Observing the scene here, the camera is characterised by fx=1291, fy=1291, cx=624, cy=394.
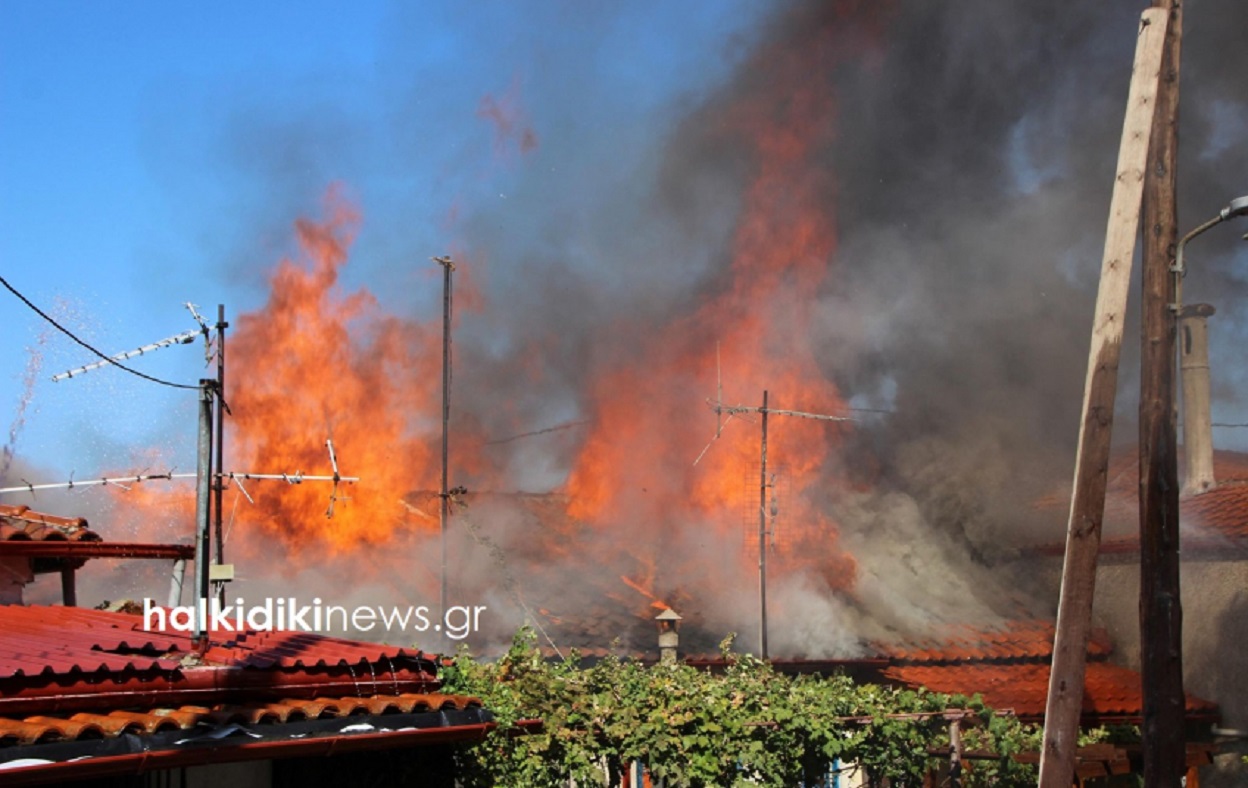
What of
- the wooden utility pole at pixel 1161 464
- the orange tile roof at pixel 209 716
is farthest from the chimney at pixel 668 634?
the orange tile roof at pixel 209 716

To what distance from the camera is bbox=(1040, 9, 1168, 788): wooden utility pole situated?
9000mm

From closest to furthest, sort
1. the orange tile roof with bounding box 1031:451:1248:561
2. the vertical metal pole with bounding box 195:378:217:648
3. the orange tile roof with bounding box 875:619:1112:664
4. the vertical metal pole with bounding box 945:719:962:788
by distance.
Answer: the vertical metal pole with bounding box 195:378:217:648 → the vertical metal pole with bounding box 945:719:962:788 → the orange tile roof with bounding box 1031:451:1248:561 → the orange tile roof with bounding box 875:619:1112:664

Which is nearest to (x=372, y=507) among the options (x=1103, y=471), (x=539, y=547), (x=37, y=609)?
(x=539, y=547)

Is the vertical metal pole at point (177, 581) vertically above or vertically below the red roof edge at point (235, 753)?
above

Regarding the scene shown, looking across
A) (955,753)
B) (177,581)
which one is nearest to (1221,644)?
(955,753)

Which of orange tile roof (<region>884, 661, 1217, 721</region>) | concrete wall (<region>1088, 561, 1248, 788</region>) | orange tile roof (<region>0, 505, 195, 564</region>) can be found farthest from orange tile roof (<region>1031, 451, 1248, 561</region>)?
orange tile roof (<region>0, 505, 195, 564</region>)

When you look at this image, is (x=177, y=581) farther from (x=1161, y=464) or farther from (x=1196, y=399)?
(x=1196, y=399)

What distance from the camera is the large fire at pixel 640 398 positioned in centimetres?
2878

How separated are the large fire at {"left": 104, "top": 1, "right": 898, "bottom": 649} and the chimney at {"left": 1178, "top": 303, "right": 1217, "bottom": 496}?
296 inches

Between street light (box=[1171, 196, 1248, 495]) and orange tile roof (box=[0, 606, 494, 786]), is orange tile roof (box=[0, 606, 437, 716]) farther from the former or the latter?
street light (box=[1171, 196, 1248, 495])

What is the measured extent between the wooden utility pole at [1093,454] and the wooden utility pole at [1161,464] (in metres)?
1.06

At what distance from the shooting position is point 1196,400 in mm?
23938

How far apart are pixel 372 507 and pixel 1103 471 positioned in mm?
20953

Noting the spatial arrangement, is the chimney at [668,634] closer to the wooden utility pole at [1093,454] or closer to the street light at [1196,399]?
the street light at [1196,399]
